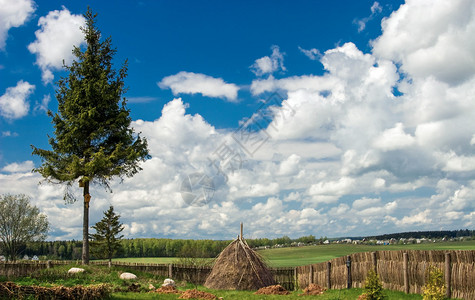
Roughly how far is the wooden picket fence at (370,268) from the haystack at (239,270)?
2.53 metres

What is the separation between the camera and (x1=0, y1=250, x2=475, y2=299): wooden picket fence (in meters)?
13.3

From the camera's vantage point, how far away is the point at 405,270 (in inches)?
606

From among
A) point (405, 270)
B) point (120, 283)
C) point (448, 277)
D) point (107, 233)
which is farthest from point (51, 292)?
point (107, 233)

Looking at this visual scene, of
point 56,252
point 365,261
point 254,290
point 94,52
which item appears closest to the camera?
point 365,261

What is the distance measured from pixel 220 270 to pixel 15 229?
35.0 metres

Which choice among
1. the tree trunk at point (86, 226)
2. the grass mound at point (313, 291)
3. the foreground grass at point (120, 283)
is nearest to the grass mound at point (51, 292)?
the foreground grass at point (120, 283)

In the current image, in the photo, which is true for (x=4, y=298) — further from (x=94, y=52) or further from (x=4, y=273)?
(x=94, y=52)

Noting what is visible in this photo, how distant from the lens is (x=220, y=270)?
72.3 ft

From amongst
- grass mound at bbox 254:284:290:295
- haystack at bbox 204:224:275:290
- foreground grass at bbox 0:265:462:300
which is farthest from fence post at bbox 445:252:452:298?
haystack at bbox 204:224:275:290

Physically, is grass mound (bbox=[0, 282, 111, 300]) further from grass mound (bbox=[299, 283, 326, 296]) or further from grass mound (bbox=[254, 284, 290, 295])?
grass mound (bbox=[299, 283, 326, 296])

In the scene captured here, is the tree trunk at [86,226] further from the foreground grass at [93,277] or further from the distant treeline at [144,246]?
the distant treeline at [144,246]

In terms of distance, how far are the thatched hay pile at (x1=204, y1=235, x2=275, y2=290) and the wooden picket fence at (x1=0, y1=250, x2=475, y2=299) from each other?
2.52 meters

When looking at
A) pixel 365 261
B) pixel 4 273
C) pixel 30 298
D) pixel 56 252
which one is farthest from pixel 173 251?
pixel 30 298

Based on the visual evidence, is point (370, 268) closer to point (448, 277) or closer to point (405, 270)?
point (405, 270)
